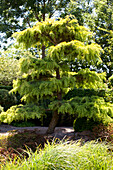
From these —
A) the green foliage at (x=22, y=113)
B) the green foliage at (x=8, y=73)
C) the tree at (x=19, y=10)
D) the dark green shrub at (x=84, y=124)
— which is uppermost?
the tree at (x=19, y=10)

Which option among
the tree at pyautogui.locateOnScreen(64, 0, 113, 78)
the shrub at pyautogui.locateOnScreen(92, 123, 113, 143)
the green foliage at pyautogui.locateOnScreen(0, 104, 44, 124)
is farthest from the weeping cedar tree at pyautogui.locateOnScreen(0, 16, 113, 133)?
the tree at pyautogui.locateOnScreen(64, 0, 113, 78)

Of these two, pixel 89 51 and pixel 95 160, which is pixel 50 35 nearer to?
pixel 89 51

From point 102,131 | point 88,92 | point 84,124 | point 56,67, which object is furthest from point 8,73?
point 102,131

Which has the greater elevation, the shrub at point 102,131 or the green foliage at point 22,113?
the green foliage at point 22,113

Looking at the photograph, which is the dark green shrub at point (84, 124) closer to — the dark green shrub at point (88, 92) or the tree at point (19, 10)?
the dark green shrub at point (88, 92)

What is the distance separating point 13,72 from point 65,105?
927 centimetres

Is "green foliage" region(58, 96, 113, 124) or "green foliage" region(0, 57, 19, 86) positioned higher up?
"green foliage" region(0, 57, 19, 86)

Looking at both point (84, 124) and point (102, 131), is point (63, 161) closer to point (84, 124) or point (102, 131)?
point (102, 131)

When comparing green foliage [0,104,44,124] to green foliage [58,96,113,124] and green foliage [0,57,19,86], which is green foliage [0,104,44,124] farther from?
green foliage [0,57,19,86]

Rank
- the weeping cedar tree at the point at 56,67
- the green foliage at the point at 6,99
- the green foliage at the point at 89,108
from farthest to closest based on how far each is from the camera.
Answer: the green foliage at the point at 6,99 < the weeping cedar tree at the point at 56,67 < the green foliage at the point at 89,108

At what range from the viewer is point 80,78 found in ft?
20.8

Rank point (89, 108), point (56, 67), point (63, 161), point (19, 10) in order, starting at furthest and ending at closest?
point (19, 10)
point (56, 67)
point (89, 108)
point (63, 161)

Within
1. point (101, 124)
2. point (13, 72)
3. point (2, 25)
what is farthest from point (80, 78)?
point (2, 25)

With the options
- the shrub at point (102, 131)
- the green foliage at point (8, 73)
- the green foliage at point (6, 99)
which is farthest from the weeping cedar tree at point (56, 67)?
the green foliage at point (8, 73)
